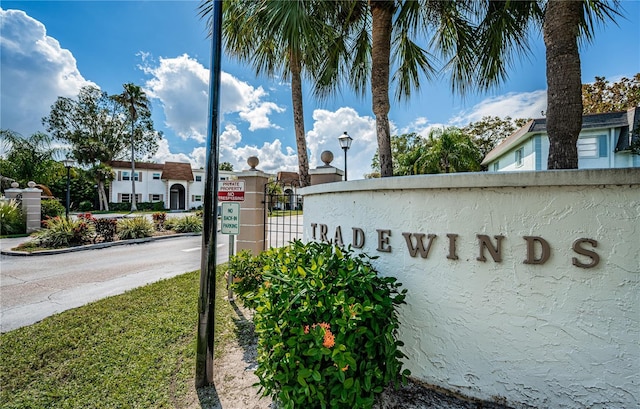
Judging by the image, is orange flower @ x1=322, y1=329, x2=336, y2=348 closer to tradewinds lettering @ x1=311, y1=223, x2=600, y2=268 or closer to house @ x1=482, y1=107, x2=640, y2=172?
tradewinds lettering @ x1=311, y1=223, x2=600, y2=268

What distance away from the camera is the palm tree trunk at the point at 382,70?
5.38 metres

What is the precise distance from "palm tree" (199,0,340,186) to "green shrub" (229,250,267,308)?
338cm

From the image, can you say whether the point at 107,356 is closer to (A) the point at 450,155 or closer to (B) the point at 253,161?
(B) the point at 253,161

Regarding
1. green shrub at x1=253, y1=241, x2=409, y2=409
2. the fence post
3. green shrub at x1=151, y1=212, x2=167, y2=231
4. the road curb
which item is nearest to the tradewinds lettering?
green shrub at x1=253, y1=241, x2=409, y2=409

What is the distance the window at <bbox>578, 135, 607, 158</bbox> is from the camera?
14.3m

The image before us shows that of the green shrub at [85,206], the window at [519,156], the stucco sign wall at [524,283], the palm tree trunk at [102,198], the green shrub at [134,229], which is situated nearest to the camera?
the stucco sign wall at [524,283]

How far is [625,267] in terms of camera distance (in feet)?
6.88

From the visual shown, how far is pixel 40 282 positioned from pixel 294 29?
8000 mm

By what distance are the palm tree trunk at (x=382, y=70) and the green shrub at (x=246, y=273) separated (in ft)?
10.1

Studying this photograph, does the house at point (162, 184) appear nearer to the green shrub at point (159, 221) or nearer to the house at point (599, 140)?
the green shrub at point (159, 221)

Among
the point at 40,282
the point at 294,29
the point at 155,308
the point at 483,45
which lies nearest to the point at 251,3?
the point at 294,29

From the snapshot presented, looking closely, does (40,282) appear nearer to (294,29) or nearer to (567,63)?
(294,29)

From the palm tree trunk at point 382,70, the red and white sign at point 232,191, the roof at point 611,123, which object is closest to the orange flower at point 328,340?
the red and white sign at point 232,191

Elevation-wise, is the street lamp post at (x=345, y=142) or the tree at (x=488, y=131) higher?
the tree at (x=488, y=131)
